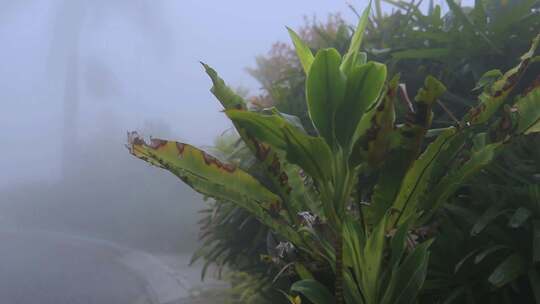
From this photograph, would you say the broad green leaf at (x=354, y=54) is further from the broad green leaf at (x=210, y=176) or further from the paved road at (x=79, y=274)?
the paved road at (x=79, y=274)

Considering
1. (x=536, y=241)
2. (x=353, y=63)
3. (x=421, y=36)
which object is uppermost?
(x=421, y=36)

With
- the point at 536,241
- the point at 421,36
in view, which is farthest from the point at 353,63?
the point at 421,36

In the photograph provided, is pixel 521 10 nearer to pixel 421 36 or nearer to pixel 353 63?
pixel 421 36

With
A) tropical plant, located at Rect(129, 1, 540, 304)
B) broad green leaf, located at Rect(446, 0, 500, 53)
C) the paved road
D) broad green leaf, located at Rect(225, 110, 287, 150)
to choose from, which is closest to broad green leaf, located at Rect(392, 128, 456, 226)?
tropical plant, located at Rect(129, 1, 540, 304)

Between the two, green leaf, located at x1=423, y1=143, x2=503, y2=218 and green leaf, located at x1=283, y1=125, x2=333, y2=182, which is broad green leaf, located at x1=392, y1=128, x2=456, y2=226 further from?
green leaf, located at x1=283, y1=125, x2=333, y2=182

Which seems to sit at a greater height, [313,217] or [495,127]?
[495,127]

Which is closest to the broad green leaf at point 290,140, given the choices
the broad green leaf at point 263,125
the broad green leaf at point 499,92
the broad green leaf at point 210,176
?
the broad green leaf at point 263,125
